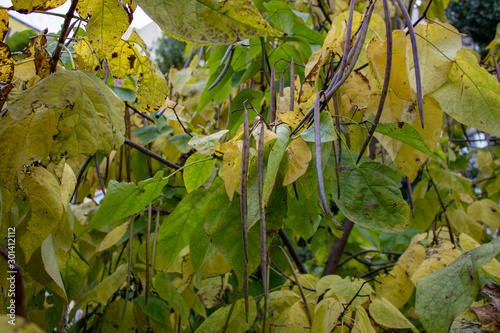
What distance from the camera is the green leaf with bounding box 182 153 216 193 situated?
1.57 feet

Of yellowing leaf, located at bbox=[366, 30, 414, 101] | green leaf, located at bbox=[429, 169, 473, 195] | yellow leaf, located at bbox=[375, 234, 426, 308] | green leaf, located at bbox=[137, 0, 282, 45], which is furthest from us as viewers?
green leaf, located at bbox=[429, 169, 473, 195]

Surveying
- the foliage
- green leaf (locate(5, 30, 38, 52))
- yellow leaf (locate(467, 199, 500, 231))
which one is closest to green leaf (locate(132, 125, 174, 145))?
green leaf (locate(5, 30, 38, 52))

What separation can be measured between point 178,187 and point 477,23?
3.83 meters

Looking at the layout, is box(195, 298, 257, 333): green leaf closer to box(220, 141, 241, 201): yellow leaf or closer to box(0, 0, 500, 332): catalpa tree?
box(0, 0, 500, 332): catalpa tree

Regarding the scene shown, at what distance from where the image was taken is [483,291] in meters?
0.42

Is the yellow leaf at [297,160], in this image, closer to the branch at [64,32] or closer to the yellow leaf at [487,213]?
the branch at [64,32]

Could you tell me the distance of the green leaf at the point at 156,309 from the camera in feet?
2.19

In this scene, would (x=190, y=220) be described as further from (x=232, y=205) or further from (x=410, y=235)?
(x=410, y=235)

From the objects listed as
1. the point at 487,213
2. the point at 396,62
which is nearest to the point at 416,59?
the point at 396,62

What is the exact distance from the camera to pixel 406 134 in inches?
14.8

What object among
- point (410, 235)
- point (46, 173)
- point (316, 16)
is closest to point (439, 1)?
point (316, 16)

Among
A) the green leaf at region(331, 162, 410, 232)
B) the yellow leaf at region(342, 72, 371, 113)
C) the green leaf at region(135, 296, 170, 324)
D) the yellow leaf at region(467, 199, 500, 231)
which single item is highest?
the yellow leaf at region(342, 72, 371, 113)

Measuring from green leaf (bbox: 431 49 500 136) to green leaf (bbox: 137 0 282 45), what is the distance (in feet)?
0.86

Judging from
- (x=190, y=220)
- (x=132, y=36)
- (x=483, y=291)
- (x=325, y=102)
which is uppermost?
(x=132, y=36)
